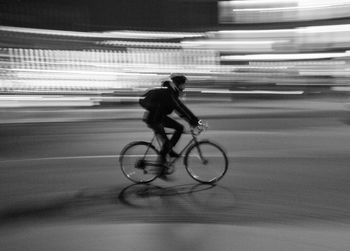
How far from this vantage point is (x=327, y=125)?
14.4 metres

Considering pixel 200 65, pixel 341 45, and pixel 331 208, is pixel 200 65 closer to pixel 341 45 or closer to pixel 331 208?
pixel 341 45

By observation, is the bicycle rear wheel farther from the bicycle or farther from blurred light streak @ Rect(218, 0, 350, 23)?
blurred light streak @ Rect(218, 0, 350, 23)

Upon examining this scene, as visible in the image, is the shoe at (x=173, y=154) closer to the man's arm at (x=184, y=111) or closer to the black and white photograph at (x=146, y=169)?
the black and white photograph at (x=146, y=169)

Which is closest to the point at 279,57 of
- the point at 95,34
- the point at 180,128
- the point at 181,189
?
the point at 95,34

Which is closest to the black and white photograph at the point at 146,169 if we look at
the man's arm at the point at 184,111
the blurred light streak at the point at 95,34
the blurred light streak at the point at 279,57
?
the man's arm at the point at 184,111

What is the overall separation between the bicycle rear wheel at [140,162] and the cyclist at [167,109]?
0.64ft

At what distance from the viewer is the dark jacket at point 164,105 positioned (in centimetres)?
614

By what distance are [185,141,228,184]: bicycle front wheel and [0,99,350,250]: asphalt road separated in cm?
15

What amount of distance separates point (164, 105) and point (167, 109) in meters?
0.09

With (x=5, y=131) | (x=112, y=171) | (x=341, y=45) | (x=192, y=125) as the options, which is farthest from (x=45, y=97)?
(x=341, y=45)

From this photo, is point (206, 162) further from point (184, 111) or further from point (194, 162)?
point (184, 111)

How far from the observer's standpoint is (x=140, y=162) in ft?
21.1

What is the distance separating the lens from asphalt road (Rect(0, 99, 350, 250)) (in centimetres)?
473

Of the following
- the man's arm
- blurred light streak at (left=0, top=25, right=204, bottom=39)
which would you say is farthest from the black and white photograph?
blurred light streak at (left=0, top=25, right=204, bottom=39)
